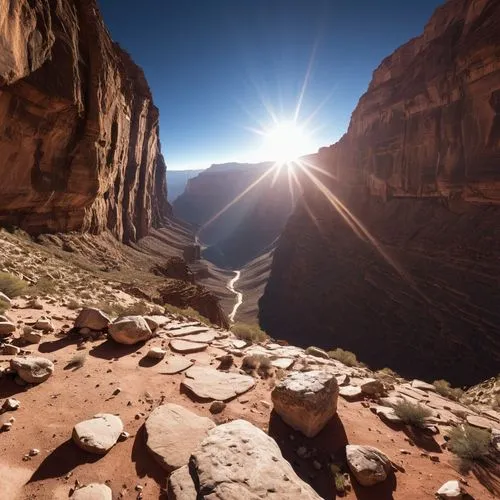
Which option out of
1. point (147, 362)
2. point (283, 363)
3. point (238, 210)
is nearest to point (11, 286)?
point (147, 362)

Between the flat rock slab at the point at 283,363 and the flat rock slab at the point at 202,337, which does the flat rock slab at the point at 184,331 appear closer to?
the flat rock slab at the point at 202,337

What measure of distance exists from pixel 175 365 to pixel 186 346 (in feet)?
3.30

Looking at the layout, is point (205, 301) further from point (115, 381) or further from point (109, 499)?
point (109, 499)

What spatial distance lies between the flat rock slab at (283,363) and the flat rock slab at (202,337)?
1838 millimetres

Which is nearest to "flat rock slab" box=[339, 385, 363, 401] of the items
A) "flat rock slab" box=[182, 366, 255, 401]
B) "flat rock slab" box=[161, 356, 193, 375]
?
"flat rock slab" box=[182, 366, 255, 401]

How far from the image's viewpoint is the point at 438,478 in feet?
13.1

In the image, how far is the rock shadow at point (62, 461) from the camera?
318 centimetres

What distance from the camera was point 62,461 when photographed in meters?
3.36

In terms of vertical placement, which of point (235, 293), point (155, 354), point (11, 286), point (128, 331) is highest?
point (11, 286)

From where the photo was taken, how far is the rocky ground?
318 cm

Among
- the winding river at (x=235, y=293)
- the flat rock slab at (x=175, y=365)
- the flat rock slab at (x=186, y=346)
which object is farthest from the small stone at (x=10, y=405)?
the winding river at (x=235, y=293)

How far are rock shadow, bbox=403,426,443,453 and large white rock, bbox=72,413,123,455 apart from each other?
4392 mm

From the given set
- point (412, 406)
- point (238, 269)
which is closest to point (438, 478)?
point (412, 406)

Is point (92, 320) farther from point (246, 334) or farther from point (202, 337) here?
point (246, 334)
